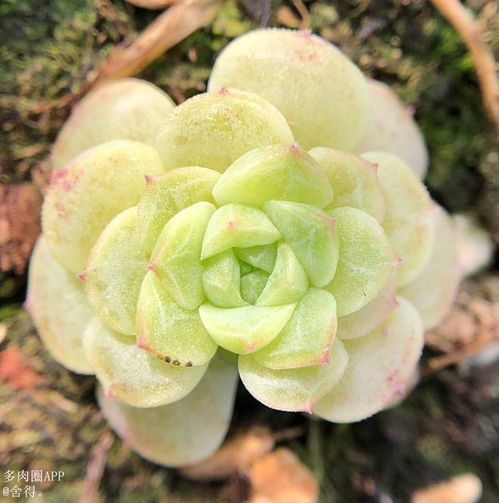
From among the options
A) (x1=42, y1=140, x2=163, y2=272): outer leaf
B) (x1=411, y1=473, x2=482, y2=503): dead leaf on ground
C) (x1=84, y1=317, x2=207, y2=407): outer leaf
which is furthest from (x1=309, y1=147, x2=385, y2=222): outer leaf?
(x1=411, y1=473, x2=482, y2=503): dead leaf on ground

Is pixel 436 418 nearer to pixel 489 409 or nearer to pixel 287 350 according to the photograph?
pixel 489 409

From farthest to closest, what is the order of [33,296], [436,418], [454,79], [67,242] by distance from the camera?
[436,418], [454,79], [33,296], [67,242]

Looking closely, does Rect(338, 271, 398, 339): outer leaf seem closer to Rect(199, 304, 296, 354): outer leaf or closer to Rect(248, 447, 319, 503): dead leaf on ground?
Rect(199, 304, 296, 354): outer leaf

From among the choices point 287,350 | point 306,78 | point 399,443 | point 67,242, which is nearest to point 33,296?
point 67,242

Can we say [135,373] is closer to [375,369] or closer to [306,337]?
[306,337]

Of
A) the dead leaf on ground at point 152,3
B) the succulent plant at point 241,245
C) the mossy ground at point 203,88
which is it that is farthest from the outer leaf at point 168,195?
the dead leaf on ground at point 152,3

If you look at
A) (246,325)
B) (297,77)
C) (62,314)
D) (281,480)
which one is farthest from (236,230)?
(281,480)
